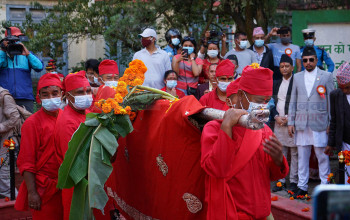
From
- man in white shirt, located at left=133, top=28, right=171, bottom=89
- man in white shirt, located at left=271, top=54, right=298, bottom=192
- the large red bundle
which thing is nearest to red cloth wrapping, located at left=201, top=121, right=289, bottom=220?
the large red bundle

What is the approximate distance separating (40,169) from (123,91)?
4.37ft

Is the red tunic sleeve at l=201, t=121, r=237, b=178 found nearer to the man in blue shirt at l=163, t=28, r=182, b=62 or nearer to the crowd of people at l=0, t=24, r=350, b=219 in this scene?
the crowd of people at l=0, t=24, r=350, b=219

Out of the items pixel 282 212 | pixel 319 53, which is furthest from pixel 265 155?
pixel 319 53

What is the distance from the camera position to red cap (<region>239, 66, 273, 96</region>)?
3264 millimetres

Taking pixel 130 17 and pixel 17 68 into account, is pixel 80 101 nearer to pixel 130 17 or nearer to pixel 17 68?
pixel 17 68

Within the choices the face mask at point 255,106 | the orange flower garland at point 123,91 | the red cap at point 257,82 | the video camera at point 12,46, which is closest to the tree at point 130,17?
the video camera at point 12,46

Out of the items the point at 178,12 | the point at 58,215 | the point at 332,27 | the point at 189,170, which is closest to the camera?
the point at 189,170

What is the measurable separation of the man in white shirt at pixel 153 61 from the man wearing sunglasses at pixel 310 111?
2.17 metres

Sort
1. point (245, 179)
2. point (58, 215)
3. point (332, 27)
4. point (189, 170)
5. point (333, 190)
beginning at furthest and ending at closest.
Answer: point (332, 27), point (58, 215), point (189, 170), point (245, 179), point (333, 190)

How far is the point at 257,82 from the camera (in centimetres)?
327

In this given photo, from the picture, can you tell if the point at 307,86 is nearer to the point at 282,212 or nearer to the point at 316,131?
the point at 316,131

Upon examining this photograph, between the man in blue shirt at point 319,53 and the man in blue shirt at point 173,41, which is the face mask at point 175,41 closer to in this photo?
the man in blue shirt at point 173,41

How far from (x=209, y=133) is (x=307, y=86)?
15.3 feet

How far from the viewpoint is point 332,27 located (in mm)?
9570
